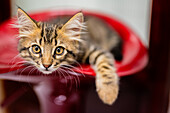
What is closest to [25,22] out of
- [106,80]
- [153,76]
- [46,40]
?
[46,40]

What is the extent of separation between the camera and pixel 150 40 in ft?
3.10

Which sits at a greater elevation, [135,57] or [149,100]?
[135,57]

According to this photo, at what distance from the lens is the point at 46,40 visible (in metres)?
0.42

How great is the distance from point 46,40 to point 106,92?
236mm

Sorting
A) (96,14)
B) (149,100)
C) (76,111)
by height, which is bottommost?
(149,100)

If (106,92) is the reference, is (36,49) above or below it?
above

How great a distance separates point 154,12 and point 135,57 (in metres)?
0.25

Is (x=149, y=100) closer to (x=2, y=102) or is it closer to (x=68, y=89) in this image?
(x=68, y=89)

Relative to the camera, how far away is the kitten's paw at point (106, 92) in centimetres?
53

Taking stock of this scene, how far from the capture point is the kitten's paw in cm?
53

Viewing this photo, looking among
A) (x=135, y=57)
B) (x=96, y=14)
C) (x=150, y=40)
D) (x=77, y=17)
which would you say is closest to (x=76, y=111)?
(x=77, y=17)

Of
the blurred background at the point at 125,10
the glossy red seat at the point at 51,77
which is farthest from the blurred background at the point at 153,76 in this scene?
the blurred background at the point at 125,10

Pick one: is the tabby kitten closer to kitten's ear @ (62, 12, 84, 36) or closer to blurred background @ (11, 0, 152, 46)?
kitten's ear @ (62, 12, 84, 36)

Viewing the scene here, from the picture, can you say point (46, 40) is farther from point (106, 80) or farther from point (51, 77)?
point (106, 80)
